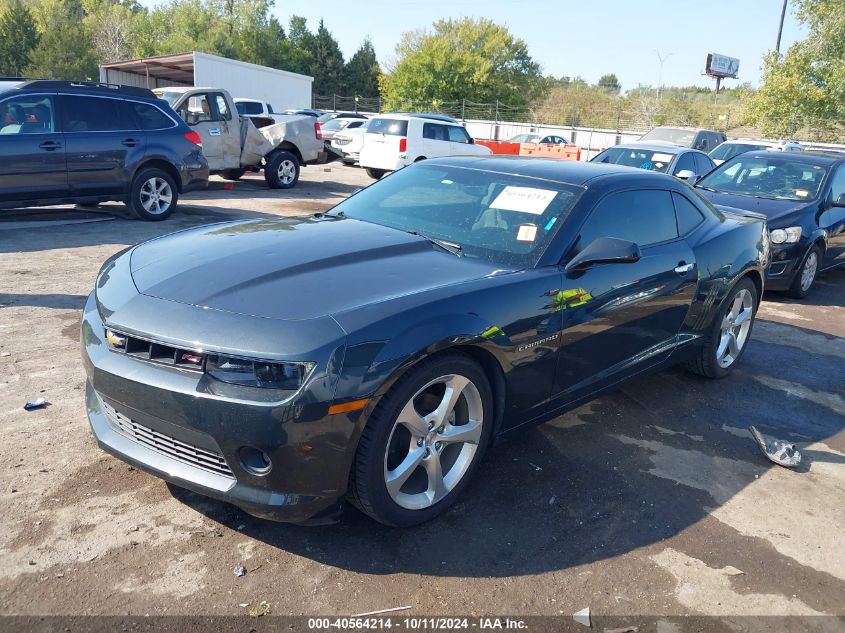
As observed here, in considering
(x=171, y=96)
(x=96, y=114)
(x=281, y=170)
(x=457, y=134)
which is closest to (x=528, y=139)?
(x=457, y=134)

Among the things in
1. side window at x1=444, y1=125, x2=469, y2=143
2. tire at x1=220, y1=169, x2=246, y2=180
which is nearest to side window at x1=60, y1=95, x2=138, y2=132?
tire at x1=220, y1=169, x2=246, y2=180

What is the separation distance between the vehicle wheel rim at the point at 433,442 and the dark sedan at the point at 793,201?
605 cm

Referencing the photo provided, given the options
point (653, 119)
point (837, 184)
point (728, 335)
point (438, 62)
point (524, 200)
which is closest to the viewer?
point (524, 200)

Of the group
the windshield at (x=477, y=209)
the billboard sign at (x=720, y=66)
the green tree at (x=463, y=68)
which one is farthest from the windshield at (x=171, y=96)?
the billboard sign at (x=720, y=66)

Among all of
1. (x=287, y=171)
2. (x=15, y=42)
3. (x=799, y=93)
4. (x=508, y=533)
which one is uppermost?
(x=15, y=42)

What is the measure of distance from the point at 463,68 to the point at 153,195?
52488 millimetres

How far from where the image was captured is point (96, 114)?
369 inches

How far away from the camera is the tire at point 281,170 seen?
14.4 m

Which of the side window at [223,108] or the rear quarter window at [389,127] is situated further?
the rear quarter window at [389,127]

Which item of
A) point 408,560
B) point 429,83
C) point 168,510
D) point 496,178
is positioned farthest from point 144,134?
point 429,83

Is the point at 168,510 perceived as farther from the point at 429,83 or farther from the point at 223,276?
the point at 429,83

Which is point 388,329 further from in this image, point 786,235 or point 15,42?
point 15,42

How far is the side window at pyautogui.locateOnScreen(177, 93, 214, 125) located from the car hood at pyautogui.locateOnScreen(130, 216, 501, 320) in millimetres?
9811

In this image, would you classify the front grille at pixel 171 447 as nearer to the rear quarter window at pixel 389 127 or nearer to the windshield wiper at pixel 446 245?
the windshield wiper at pixel 446 245
